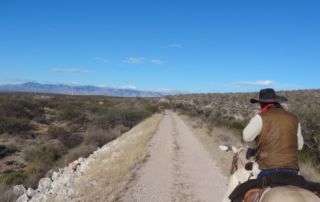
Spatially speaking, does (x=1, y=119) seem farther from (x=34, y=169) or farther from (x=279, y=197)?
(x=279, y=197)

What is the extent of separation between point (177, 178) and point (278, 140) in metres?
9.28

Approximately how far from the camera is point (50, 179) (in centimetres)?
1831

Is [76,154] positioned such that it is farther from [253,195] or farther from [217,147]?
[253,195]

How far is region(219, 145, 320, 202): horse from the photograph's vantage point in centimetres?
461

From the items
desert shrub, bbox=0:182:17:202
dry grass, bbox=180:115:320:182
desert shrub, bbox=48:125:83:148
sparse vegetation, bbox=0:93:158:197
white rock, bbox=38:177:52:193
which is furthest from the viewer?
desert shrub, bbox=48:125:83:148

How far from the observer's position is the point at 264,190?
17.4 feet

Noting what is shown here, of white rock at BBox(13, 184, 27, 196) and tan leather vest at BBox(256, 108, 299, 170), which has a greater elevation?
tan leather vest at BBox(256, 108, 299, 170)

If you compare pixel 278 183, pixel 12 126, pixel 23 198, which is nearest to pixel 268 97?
pixel 278 183

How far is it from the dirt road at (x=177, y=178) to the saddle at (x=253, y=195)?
6.21 m

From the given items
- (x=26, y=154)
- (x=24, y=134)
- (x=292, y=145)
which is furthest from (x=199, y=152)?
(x=24, y=134)

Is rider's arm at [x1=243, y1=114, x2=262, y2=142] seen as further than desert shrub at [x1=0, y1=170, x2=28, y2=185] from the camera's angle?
No

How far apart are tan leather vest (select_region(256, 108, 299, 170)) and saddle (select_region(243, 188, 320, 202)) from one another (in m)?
0.43

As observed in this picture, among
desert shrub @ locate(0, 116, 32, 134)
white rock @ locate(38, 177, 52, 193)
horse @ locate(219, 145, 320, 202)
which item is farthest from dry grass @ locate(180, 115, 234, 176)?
desert shrub @ locate(0, 116, 32, 134)

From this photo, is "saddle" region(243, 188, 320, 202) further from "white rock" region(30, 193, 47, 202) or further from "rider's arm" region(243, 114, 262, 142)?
"white rock" region(30, 193, 47, 202)
